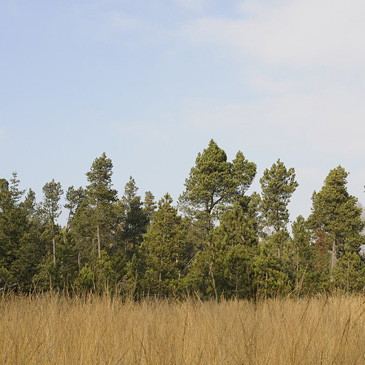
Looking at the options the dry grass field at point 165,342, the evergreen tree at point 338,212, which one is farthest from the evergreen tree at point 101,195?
the dry grass field at point 165,342

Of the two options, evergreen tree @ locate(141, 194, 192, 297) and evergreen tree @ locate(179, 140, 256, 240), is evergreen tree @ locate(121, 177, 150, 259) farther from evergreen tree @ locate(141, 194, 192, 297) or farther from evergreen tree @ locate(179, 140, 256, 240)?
evergreen tree @ locate(141, 194, 192, 297)

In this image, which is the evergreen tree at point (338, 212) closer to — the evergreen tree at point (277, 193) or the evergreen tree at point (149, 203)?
the evergreen tree at point (277, 193)

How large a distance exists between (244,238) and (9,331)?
2194 cm

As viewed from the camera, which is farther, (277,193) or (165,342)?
(277,193)

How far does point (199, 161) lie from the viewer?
37.8 meters

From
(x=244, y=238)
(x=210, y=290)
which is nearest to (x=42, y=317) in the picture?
(x=210, y=290)

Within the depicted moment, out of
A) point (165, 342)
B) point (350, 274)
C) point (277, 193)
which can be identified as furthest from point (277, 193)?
point (165, 342)

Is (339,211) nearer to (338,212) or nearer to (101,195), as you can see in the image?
(338,212)

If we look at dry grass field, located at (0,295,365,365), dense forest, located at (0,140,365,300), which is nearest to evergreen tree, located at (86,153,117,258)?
dense forest, located at (0,140,365,300)

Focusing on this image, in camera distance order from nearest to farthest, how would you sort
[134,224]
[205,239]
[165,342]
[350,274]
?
1. [165,342]
2. [350,274]
3. [205,239]
4. [134,224]

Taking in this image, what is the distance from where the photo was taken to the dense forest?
76.3 feet

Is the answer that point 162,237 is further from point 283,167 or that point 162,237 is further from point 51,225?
point 51,225

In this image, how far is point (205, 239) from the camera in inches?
1430

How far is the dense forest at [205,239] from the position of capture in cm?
2327
